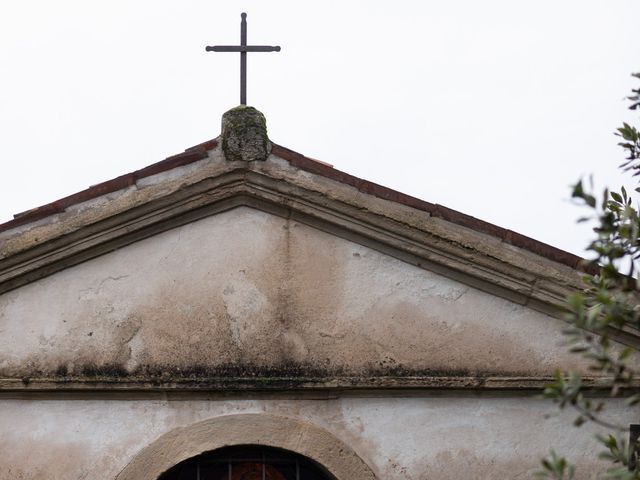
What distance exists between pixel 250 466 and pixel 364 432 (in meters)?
0.70

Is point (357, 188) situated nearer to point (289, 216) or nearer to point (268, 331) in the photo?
point (289, 216)

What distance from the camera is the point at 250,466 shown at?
6.91 metres

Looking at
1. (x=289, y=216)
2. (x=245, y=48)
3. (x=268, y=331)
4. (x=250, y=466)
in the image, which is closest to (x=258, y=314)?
(x=268, y=331)

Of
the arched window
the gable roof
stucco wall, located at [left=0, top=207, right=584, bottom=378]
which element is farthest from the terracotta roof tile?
the arched window

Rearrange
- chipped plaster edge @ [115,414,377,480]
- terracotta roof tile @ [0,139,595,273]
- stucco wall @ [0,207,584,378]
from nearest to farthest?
chipped plaster edge @ [115,414,377,480] → stucco wall @ [0,207,584,378] → terracotta roof tile @ [0,139,595,273]

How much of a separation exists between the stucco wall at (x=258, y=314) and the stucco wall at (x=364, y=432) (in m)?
0.20

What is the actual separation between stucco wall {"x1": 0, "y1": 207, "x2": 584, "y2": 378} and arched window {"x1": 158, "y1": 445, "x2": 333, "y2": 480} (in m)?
0.52

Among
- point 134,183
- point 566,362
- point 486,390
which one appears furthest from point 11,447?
point 566,362

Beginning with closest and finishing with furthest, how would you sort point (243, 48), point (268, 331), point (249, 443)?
point (249, 443) → point (268, 331) → point (243, 48)

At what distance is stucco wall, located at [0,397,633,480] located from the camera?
6.68 m

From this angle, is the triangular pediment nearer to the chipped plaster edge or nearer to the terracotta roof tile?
the terracotta roof tile

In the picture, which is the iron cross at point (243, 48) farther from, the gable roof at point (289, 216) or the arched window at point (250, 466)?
the arched window at point (250, 466)

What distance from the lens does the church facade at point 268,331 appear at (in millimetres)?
6727

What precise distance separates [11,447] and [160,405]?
0.87 metres
